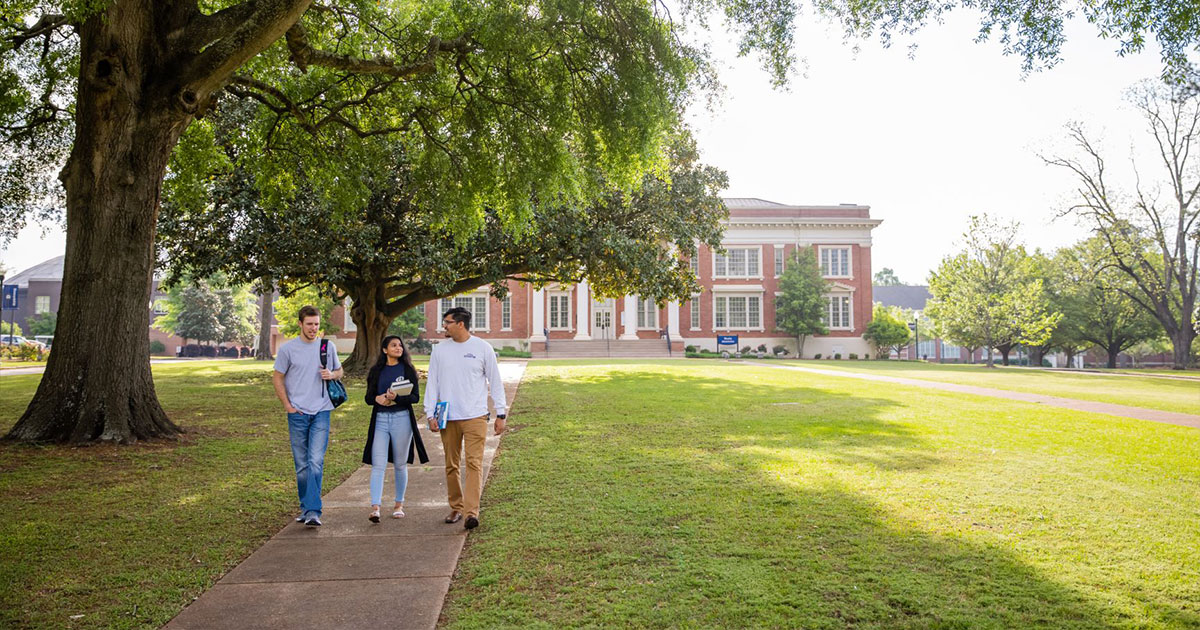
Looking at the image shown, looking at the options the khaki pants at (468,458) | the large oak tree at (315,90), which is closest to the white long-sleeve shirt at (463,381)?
the khaki pants at (468,458)

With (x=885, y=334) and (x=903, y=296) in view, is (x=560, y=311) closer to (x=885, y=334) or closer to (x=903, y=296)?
(x=885, y=334)

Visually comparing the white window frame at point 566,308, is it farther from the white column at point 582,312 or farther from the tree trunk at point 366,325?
the tree trunk at point 366,325

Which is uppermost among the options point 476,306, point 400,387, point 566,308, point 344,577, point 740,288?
point 740,288

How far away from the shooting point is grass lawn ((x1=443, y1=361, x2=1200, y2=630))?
12.8ft

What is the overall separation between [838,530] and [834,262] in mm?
47675

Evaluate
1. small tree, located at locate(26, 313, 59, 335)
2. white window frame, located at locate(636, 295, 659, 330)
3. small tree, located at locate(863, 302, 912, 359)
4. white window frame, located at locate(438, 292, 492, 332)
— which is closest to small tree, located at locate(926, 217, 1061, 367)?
small tree, located at locate(863, 302, 912, 359)

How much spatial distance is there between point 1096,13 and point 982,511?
580 cm

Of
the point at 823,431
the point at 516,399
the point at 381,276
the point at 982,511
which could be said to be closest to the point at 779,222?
the point at 381,276

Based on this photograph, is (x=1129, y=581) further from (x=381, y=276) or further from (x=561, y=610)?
(x=381, y=276)

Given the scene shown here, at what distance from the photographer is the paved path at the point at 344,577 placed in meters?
3.84

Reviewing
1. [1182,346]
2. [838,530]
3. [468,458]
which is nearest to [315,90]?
[468,458]

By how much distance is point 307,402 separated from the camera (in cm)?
585

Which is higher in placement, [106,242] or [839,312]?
[839,312]

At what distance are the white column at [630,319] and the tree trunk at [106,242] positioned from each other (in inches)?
1515
